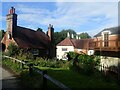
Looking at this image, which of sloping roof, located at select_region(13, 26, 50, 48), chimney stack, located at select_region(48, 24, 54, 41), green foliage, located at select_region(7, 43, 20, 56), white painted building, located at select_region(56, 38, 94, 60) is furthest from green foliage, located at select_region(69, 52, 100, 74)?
white painted building, located at select_region(56, 38, 94, 60)

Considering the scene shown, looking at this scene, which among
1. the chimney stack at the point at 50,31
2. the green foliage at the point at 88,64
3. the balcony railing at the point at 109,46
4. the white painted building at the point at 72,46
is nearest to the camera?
the green foliage at the point at 88,64

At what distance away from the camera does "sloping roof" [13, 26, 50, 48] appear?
134 ft

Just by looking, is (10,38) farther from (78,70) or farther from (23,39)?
(78,70)

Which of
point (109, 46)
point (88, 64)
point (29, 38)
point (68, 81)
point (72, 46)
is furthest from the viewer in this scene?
point (72, 46)

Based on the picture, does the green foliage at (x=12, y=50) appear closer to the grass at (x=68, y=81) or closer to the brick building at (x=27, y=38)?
the brick building at (x=27, y=38)

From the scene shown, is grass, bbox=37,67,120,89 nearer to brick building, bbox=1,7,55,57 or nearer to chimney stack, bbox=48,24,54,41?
brick building, bbox=1,7,55,57

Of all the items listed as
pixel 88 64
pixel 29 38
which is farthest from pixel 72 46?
pixel 88 64

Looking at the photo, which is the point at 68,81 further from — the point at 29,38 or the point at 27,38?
the point at 29,38

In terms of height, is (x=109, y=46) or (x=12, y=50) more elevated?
(x=109, y=46)

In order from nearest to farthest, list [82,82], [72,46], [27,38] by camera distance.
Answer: [82,82]
[27,38]
[72,46]

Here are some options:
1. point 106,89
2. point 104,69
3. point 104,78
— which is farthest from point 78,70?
point 106,89

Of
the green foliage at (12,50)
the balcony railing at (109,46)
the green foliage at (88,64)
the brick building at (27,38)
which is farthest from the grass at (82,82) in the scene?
the brick building at (27,38)

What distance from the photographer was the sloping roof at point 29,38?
41.0 metres

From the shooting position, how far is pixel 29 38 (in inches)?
1778
